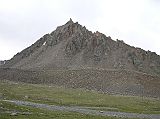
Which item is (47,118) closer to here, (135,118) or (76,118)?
(76,118)

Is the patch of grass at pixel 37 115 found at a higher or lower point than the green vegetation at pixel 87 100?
lower

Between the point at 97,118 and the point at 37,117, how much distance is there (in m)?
13.9

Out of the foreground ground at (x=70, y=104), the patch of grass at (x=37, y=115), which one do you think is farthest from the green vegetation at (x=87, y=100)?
the patch of grass at (x=37, y=115)

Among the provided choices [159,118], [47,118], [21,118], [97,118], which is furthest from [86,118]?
[159,118]

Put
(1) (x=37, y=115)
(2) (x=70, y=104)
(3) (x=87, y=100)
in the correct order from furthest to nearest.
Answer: (3) (x=87, y=100) → (2) (x=70, y=104) → (1) (x=37, y=115)

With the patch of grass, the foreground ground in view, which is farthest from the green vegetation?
the patch of grass

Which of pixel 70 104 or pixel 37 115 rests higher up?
pixel 70 104

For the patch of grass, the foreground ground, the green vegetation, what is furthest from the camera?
the green vegetation

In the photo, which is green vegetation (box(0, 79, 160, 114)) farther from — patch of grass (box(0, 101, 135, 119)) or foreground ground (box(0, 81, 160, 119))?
patch of grass (box(0, 101, 135, 119))

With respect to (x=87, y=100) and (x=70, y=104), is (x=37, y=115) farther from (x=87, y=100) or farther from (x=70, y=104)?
(x=87, y=100)

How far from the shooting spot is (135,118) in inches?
3206

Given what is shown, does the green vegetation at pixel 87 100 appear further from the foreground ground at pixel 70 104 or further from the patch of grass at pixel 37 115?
the patch of grass at pixel 37 115

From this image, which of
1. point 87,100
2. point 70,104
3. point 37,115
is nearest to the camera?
point 37,115

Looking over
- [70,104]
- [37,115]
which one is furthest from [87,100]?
[37,115]
